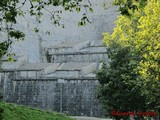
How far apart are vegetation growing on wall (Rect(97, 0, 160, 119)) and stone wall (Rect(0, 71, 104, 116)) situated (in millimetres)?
9940

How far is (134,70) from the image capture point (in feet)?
51.6

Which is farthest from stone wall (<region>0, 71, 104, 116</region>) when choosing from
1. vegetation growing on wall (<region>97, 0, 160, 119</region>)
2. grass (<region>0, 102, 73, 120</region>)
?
grass (<region>0, 102, 73, 120</region>)

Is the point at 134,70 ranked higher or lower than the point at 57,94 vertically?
higher

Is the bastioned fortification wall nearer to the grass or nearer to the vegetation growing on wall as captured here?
the vegetation growing on wall

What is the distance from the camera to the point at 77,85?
29.8 metres

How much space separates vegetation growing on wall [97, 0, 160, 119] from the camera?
47.9 feet

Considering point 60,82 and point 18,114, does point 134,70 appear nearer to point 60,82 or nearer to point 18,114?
point 18,114

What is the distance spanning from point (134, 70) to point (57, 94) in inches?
598

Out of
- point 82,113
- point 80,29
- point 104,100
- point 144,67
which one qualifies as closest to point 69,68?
point 82,113

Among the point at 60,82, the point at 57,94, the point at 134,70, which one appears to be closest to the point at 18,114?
the point at 134,70

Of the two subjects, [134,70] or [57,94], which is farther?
[57,94]

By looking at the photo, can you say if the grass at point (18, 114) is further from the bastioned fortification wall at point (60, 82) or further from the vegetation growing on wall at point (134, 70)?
the bastioned fortification wall at point (60, 82)

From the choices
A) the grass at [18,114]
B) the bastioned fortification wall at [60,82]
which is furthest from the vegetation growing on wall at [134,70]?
the bastioned fortification wall at [60,82]

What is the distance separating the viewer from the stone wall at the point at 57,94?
2892 cm
